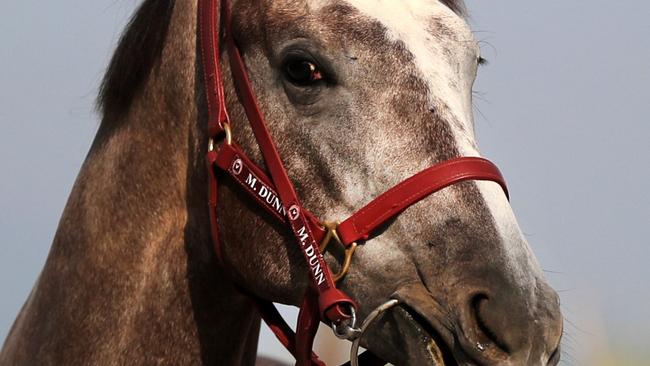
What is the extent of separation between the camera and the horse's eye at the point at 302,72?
3467 millimetres

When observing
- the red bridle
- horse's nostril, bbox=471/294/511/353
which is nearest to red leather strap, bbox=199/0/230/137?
the red bridle

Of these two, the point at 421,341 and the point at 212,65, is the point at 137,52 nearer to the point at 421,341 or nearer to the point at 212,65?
the point at 212,65

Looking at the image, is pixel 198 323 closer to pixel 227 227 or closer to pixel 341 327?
pixel 227 227

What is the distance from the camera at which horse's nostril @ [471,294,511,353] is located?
A: 2.96m

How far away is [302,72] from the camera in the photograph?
3504mm

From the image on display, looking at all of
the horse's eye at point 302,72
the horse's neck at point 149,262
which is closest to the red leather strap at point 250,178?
the horse's neck at point 149,262

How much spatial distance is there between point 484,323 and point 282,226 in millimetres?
838

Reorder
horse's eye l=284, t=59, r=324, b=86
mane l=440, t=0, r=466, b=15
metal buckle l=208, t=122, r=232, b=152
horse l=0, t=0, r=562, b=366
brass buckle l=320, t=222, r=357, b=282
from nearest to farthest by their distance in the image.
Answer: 1. horse l=0, t=0, r=562, b=366
2. brass buckle l=320, t=222, r=357, b=282
3. horse's eye l=284, t=59, r=324, b=86
4. metal buckle l=208, t=122, r=232, b=152
5. mane l=440, t=0, r=466, b=15

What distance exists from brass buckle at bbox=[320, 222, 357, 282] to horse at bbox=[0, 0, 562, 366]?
0.08 ft

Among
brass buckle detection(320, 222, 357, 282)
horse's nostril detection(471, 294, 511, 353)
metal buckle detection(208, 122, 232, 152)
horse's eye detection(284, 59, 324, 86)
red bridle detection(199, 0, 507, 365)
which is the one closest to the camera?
horse's nostril detection(471, 294, 511, 353)

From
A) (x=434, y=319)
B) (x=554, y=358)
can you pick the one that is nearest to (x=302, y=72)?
(x=434, y=319)

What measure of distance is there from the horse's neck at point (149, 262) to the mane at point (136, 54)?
0.19ft

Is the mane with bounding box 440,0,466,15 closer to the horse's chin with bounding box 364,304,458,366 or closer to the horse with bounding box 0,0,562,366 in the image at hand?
the horse with bounding box 0,0,562,366

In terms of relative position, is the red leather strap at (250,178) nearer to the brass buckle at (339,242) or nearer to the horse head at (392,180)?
the horse head at (392,180)
